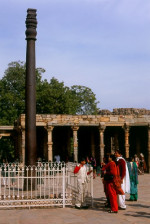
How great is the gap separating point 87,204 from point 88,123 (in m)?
12.7

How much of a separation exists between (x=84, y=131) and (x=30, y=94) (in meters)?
15.1

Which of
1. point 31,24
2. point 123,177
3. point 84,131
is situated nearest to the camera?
point 123,177

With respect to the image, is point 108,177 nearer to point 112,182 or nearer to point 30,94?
point 112,182

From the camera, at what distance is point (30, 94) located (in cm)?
1117

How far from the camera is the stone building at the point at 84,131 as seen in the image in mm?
21016

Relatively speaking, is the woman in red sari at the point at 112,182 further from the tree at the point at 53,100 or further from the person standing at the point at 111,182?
the tree at the point at 53,100

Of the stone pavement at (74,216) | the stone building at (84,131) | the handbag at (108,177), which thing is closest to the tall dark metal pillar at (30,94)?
the stone pavement at (74,216)

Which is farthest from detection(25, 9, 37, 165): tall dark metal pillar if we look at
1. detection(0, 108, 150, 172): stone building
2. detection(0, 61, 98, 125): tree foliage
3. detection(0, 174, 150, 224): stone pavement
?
detection(0, 61, 98, 125): tree foliage

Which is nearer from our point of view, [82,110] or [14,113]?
[14,113]

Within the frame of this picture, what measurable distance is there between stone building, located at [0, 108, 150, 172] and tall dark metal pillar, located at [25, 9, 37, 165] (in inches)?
377

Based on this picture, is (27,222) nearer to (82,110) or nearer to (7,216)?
(7,216)

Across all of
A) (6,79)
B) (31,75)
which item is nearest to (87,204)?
(31,75)

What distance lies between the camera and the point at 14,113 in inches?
1389

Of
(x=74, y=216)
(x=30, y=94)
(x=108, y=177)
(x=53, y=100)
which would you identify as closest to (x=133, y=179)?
(x=108, y=177)
